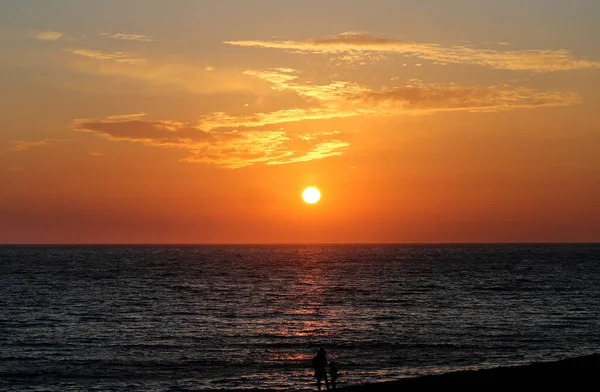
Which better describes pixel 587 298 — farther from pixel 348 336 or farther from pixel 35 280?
pixel 35 280

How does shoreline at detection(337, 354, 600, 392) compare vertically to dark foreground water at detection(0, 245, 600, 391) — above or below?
below

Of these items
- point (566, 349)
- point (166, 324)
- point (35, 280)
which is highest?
point (35, 280)

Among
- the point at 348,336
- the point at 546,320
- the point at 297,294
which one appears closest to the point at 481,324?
the point at 546,320

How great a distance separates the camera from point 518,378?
29828 mm

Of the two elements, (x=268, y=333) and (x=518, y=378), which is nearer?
(x=518, y=378)

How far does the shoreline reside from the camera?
2875cm

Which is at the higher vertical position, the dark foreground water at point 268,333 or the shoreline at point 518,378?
the dark foreground water at point 268,333

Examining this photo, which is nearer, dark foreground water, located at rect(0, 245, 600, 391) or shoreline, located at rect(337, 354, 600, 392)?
shoreline, located at rect(337, 354, 600, 392)

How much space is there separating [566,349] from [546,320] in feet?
57.1

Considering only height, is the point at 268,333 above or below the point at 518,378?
above

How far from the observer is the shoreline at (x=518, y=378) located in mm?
28750

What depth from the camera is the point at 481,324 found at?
65000mm

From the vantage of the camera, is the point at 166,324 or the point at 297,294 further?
the point at 297,294

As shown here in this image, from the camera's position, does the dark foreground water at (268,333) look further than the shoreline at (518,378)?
Yes
